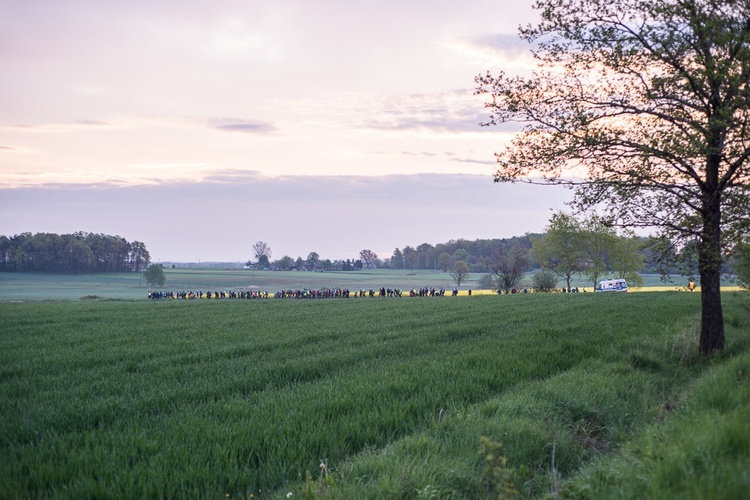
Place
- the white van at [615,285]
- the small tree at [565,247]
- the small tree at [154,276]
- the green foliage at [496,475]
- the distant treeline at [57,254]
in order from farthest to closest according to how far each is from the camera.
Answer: the distant treeline at [57,254] < the small tree at [154,276] < the small tree at [565,247] < the white van at [615,285] < the green foliage at [496,475]

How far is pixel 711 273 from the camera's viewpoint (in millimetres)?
13828

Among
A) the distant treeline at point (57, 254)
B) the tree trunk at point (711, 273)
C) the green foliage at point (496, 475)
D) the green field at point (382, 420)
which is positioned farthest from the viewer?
the distant treeline at point (57, 254)

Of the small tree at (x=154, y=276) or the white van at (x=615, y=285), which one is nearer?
the white van at (x=615, y=285)

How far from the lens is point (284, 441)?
6.95m

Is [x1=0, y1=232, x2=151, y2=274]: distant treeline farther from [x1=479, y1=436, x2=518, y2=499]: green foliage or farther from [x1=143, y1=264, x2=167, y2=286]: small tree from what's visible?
[x1=479, y1=436, x2=518, y2=499]: green foliage

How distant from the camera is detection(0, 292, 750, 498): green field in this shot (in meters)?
5.53

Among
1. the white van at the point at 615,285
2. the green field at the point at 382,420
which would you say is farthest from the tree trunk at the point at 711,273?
the white van at the point at 615,285

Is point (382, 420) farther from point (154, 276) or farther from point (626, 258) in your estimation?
point (154, 276)

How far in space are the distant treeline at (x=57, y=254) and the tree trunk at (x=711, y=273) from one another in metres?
179

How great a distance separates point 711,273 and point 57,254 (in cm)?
18108

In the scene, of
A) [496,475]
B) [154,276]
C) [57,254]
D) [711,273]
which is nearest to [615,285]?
[711,273]

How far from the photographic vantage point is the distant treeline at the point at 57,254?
15912 cm

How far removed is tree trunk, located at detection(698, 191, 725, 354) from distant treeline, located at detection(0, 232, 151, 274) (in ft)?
587

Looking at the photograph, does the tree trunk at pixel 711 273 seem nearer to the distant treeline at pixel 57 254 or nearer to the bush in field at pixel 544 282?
the bush in field at pixel 544 282
